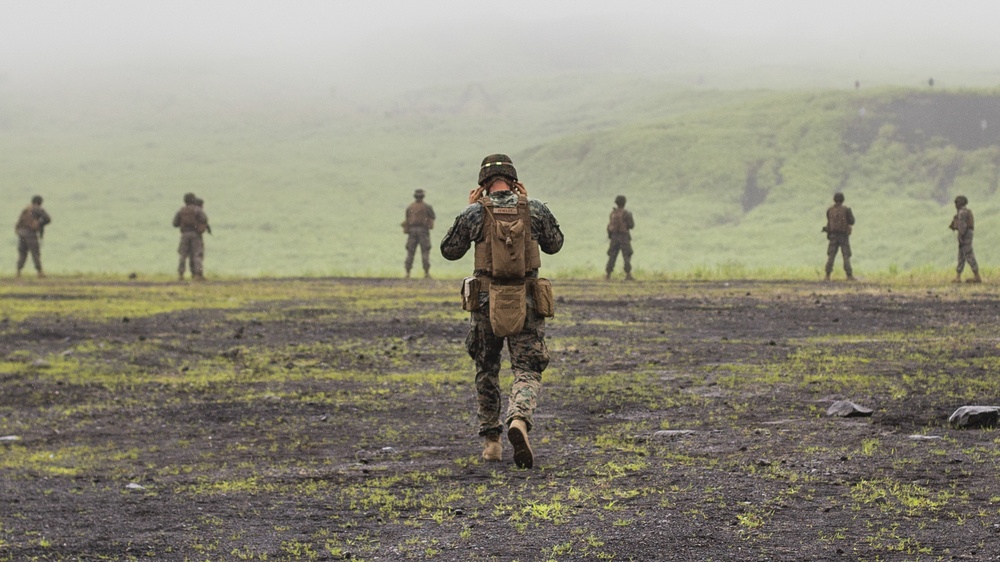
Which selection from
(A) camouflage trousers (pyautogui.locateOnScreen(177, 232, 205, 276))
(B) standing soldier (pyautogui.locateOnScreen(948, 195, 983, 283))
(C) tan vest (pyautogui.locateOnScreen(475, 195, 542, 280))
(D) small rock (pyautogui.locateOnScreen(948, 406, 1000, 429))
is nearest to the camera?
(C) tan vest (pyautogui.locateOnScreen(475, 195, 542, 280))

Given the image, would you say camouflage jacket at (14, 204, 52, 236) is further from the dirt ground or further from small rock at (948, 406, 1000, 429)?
small rock at (948, 406, 1000, 429)

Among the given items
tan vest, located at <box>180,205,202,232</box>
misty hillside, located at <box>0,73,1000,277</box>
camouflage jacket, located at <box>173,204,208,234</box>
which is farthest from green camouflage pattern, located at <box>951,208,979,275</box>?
tan vest, located at <box>180,205,202,232</box>

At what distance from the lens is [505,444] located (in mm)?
9961

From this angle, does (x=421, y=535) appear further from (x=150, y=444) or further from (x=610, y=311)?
Result: (x=610, y=311)

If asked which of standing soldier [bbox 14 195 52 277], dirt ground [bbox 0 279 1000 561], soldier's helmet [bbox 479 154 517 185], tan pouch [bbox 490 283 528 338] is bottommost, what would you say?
dirt ground [bbox 0 279 1000 561]

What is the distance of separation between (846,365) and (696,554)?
7797mm

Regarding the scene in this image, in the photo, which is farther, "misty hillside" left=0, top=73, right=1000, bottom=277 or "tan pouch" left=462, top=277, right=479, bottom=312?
"misty hillside" left=0, top=73, right=1000, bottom=277

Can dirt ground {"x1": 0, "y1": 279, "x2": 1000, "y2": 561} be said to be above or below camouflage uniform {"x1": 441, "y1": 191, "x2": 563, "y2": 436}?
below

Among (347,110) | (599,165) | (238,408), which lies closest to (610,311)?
(238,408)

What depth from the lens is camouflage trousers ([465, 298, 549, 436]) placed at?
8.91 m

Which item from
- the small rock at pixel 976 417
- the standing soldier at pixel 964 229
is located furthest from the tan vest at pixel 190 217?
the small rock at pixel 976 417

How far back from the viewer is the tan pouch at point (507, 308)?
8719mm

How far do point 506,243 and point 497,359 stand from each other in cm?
94

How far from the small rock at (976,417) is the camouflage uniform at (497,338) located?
3.09 metres
